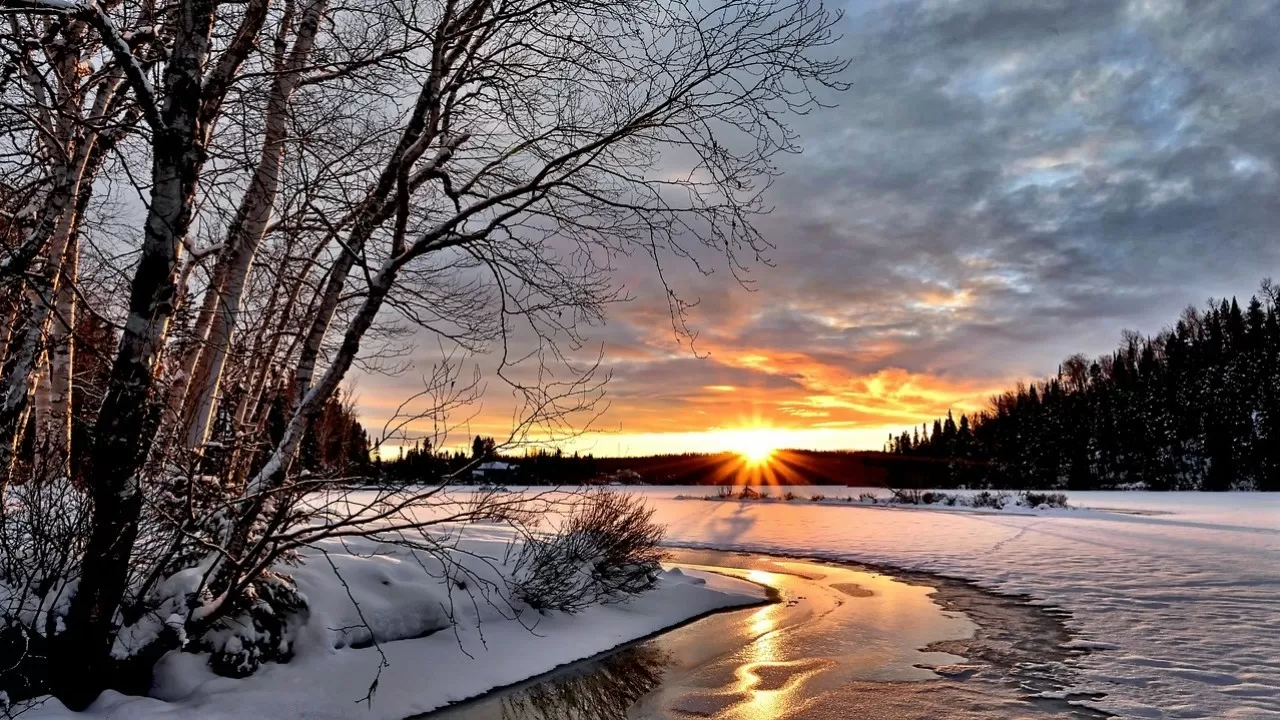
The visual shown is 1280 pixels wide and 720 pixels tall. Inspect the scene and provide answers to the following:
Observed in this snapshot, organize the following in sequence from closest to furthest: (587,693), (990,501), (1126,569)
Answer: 1. (587,693)
2. (1126,569)
3. (990,501)

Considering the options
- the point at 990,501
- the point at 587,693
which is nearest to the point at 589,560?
the point at 587,693

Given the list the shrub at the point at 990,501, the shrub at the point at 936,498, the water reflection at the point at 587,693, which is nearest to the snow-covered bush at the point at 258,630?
the water reflection at the point at 587,693

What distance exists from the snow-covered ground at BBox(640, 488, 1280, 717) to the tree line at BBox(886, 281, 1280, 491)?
37040 millimetres

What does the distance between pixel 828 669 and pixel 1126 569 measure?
967 centimetres

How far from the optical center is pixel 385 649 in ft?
24.6

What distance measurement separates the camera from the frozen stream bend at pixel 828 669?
6.66 m

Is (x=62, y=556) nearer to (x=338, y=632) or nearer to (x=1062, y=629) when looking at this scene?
(x=338, y=632)

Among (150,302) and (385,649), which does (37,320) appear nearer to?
(150,302)

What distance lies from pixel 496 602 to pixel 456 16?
6.86 meters

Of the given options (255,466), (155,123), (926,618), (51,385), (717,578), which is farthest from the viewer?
(717,578)

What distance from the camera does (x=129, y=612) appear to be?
5.79m

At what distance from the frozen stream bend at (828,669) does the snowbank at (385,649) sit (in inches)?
16.0

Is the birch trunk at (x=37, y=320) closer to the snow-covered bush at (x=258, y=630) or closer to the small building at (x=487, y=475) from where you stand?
the snow-covered bush at (x=258, y=630)

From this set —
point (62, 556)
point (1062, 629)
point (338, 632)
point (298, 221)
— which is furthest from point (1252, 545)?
point (62, 556)
